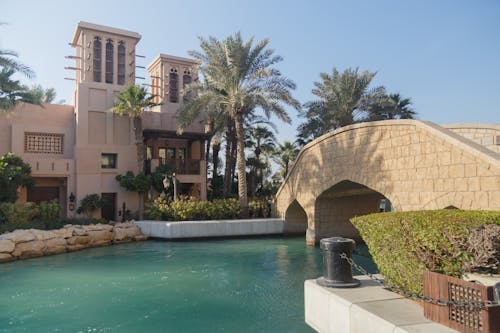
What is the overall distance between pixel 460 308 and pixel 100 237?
61.7ft

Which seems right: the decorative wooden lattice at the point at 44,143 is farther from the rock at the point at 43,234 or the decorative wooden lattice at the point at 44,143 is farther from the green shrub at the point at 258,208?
the green shrub at the point at 258,208

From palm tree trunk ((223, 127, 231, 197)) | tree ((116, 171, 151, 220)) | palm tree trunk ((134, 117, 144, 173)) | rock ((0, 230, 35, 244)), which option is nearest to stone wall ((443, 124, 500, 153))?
rock ((0, 230, 35, 244))

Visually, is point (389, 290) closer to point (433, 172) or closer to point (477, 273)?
point (477, 273)

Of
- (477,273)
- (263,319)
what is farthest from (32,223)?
(477,273)

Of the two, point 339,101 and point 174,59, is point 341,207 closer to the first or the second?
point 339,101

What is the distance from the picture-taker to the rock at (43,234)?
56.9ft

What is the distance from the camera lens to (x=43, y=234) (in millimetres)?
17609

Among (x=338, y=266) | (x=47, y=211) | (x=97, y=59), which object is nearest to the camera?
(x=338, y=266)

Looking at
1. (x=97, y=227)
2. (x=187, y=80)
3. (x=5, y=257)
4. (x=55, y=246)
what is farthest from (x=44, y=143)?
(x=5, y=257)

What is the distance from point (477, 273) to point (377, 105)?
2366 cm

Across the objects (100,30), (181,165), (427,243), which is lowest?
(427,243)

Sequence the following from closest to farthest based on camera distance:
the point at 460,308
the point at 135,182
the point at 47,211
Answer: the point at 460,308
the point at 47,211
the point at 135,182

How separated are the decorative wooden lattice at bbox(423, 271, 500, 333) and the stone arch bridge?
6.26m

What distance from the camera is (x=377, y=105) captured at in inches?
1077
